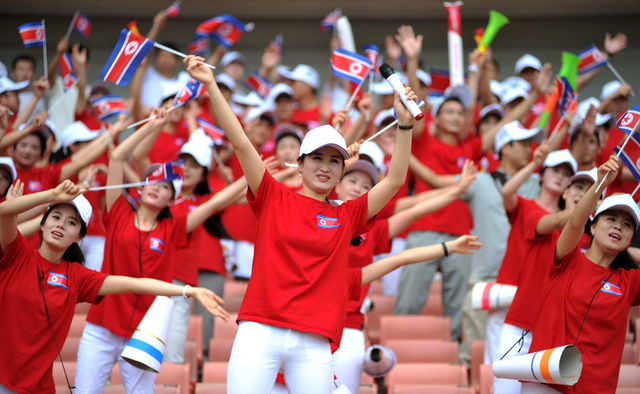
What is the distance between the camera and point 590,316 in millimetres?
3998

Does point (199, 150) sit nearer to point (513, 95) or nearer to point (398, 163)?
point (398, 163)

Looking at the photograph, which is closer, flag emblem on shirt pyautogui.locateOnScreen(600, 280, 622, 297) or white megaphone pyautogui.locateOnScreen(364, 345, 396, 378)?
flag emblem on shirt pyautogui.locateOnScreen(600, 280, 622, 297)

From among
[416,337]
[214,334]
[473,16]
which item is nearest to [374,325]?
[416,337]

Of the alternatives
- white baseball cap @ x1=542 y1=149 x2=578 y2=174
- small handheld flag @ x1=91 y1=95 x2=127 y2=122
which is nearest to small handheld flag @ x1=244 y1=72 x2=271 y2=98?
small handheld flag @ x1=91 y1=95 x2=127 y2=122

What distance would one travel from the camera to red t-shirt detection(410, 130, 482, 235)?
6582mm

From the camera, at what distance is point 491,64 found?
9.22 meters

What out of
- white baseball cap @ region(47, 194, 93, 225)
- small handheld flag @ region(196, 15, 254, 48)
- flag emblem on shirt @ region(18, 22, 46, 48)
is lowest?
white baseball cap @ region(47, 194, 93, 225)

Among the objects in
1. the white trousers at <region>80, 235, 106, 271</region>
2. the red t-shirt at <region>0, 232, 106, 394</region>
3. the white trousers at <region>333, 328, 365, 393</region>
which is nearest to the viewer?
the red t-shirt at <region>0, 232, 106, 394</region>

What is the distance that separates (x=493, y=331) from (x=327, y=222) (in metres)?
2.10

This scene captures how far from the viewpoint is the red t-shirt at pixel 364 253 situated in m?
4.64

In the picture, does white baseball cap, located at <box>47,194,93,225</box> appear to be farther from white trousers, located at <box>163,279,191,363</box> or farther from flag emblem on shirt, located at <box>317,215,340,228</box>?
flag emblem on shirt, located at <box>317,215,340,228</box>

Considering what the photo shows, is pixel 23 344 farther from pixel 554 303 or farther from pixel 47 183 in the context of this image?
pixel 554 303

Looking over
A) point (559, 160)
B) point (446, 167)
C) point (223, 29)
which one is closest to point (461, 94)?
point (446, 167)

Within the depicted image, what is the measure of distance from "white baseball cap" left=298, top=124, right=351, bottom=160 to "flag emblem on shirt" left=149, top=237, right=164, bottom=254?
6.06ft
